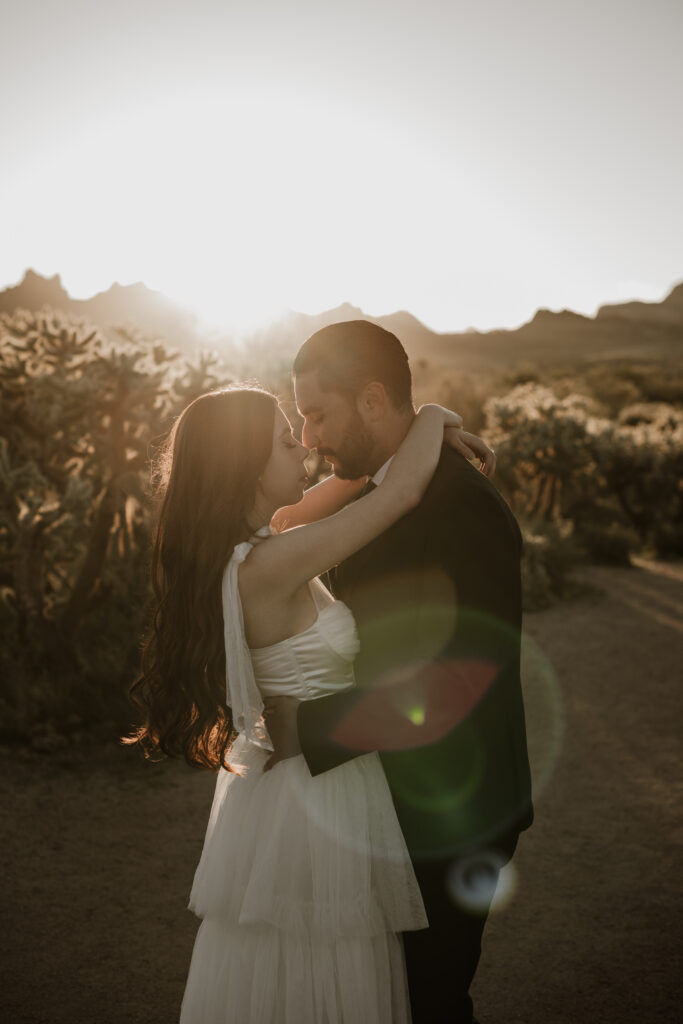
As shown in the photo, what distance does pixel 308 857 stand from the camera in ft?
8.43

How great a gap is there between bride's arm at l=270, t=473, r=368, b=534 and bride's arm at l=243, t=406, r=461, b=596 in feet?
3.33

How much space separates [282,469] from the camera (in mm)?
2799

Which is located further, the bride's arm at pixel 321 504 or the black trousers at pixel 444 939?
the bride's arm at pixel 321 504

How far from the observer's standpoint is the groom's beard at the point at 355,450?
126 inches

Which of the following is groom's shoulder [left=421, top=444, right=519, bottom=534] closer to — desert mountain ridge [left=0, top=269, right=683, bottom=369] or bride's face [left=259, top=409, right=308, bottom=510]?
bride's face [left=259, top=409, right=308, bottom=510]

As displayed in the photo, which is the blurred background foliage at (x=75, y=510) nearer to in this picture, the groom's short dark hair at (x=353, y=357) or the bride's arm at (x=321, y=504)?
the bride's arm at (x=321, y=504)

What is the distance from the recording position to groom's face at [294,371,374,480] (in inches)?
124

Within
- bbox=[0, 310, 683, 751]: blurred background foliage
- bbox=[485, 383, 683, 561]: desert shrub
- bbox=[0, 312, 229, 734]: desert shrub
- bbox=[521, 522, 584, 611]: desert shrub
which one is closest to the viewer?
bbox=[0, 310, 683, 751]: blurred background foliage

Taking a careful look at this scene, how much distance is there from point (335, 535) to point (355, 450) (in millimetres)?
738

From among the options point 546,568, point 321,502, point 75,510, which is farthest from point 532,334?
point 321,502

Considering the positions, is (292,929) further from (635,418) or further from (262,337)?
(635,418)

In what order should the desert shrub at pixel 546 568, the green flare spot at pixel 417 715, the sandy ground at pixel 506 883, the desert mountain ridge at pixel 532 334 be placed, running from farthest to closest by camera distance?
the desert mountain ridge at pixel 532 334, the desert shrub at pixel 546 568, the sandy ground at pixel 506 883, the green flare spot at pixel 417 715

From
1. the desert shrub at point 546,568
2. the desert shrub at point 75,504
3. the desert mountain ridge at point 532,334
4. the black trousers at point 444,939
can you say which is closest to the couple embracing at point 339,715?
the black trousers at point 444,939

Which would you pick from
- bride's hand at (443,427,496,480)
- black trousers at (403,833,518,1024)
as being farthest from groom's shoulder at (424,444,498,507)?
black trousers at (403,833,518,1024)
